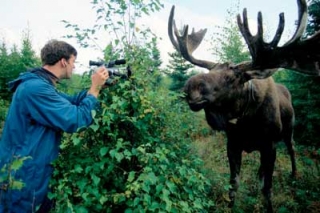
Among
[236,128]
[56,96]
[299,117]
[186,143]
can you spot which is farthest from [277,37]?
[299,117]

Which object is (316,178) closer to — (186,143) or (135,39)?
(186,143)

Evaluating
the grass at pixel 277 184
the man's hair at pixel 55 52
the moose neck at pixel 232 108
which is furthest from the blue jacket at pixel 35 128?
the moose neck at pixel 232 108

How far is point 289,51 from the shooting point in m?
5.61

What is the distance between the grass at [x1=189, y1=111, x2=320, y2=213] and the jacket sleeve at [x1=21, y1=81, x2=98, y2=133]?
183 centimetres

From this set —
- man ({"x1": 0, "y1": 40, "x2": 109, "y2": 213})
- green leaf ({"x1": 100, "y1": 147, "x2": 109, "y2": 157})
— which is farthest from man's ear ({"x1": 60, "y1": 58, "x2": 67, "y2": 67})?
green leaf ({"x1": 100, "y1": 147, "x2": 109, "y2": 157})

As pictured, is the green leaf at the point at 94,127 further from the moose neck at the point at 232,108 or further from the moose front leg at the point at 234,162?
the moose front leg at the point at 234,162

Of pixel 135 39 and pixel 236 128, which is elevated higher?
pixel 135 39

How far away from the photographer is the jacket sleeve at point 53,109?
3605 mm

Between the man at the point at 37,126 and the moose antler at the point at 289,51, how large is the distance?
2.66 m

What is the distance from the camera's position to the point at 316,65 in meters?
5.50

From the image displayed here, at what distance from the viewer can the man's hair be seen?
402 centimetres

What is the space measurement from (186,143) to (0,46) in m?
21.1

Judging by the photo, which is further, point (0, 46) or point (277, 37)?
point (0, 46)

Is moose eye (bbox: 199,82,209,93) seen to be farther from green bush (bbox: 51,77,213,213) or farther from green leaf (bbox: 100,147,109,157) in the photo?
green leaf (bbox: 100,147,109,157)
